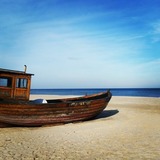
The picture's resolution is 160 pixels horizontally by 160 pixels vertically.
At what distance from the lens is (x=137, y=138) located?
795 centimetres

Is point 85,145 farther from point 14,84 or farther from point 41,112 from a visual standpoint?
point 14,84

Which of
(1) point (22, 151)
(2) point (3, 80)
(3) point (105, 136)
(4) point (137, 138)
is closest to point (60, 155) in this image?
(1) point (22, 151)

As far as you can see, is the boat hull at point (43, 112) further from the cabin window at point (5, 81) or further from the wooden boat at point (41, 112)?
the cabin window at point (5, 81)

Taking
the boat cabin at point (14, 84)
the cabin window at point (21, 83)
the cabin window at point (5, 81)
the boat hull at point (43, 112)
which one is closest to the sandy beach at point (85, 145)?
the boat hull at point (43, 112)

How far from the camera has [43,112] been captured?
10961 millimetres

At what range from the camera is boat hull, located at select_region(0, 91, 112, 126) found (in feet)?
34.0

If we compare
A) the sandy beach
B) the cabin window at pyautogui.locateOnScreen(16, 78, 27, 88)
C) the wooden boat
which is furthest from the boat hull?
the sandy beach

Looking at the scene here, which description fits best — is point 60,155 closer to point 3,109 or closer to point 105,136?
point 105,136

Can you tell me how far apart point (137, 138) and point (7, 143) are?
4.96 metres

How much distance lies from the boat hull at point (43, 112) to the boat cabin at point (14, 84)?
3.71 feet

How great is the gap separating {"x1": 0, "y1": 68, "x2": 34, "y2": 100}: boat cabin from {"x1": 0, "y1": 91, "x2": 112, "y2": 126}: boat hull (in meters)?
Answer: 1.13

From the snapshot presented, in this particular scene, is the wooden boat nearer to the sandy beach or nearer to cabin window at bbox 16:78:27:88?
cabin window at bbox 16:78:27:88

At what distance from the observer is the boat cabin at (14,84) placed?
37.1ft

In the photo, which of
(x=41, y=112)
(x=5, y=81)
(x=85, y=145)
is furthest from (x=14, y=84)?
(x=85, y=145)
